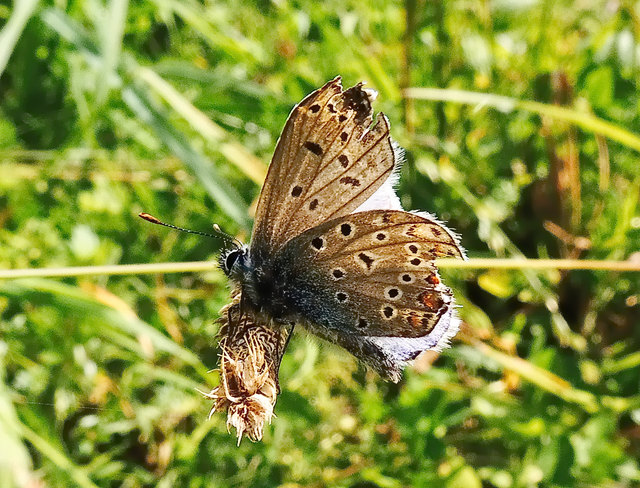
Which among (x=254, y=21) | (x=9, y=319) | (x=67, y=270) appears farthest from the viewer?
(x=254, y=21)

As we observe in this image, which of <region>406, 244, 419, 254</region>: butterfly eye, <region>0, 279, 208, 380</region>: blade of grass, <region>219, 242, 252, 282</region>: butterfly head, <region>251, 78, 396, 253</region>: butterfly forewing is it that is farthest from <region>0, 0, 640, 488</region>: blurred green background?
<region>406, 244, 419, 254</region>: butterfly eye

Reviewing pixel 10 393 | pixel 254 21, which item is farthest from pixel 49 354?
pixel 254 21

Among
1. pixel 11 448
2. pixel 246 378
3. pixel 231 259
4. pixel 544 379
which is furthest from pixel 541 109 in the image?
pixel 11 448

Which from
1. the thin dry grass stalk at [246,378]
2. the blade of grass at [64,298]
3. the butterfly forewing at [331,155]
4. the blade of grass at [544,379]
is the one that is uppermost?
the butterfly forewing at [331,155]

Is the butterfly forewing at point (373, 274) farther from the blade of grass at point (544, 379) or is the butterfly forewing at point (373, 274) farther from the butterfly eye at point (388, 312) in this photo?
the blade of grass at point (544, 379)

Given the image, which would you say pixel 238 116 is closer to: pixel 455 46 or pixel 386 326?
pixel 455 46

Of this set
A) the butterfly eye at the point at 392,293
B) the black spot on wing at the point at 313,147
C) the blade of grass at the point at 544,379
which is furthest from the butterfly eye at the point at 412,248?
the blade of grass at the point at 544,379
